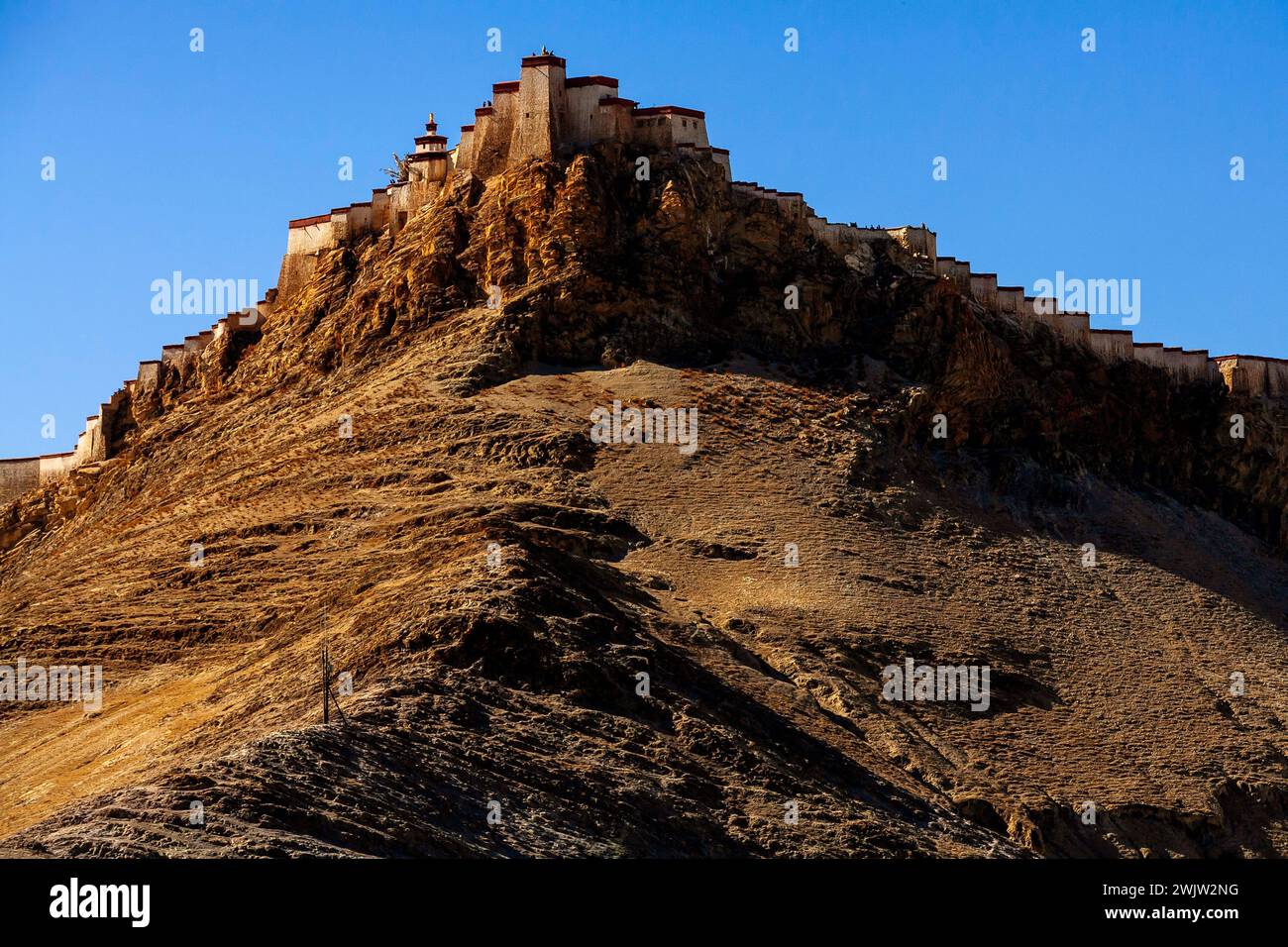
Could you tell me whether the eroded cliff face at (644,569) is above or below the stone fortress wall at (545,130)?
below

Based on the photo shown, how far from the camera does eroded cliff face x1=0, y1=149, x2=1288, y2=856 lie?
36.8m

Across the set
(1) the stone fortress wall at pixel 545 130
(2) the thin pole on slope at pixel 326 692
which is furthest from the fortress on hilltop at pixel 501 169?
(2) the thin pole on slope at pixel 326 692

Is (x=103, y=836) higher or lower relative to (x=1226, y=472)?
lower

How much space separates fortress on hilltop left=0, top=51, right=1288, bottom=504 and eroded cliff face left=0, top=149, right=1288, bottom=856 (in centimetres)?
55

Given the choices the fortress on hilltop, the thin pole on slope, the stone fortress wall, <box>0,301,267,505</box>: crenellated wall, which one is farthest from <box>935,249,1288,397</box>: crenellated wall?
the thin pole on slope

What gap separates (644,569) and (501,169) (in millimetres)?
14229

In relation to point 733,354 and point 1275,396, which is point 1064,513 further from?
point 1275,396

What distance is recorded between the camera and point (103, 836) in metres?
28.8

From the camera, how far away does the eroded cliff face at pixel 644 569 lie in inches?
1449

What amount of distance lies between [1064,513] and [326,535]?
1733cm

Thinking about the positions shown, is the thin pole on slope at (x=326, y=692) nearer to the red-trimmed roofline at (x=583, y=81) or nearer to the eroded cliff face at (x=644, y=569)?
the eroded cliff face at (x=644, y=569)

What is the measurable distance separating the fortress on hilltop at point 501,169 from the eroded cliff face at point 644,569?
0.55 meters

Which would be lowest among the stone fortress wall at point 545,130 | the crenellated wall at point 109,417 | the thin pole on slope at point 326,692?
the thin pole on slope at point 326,692
